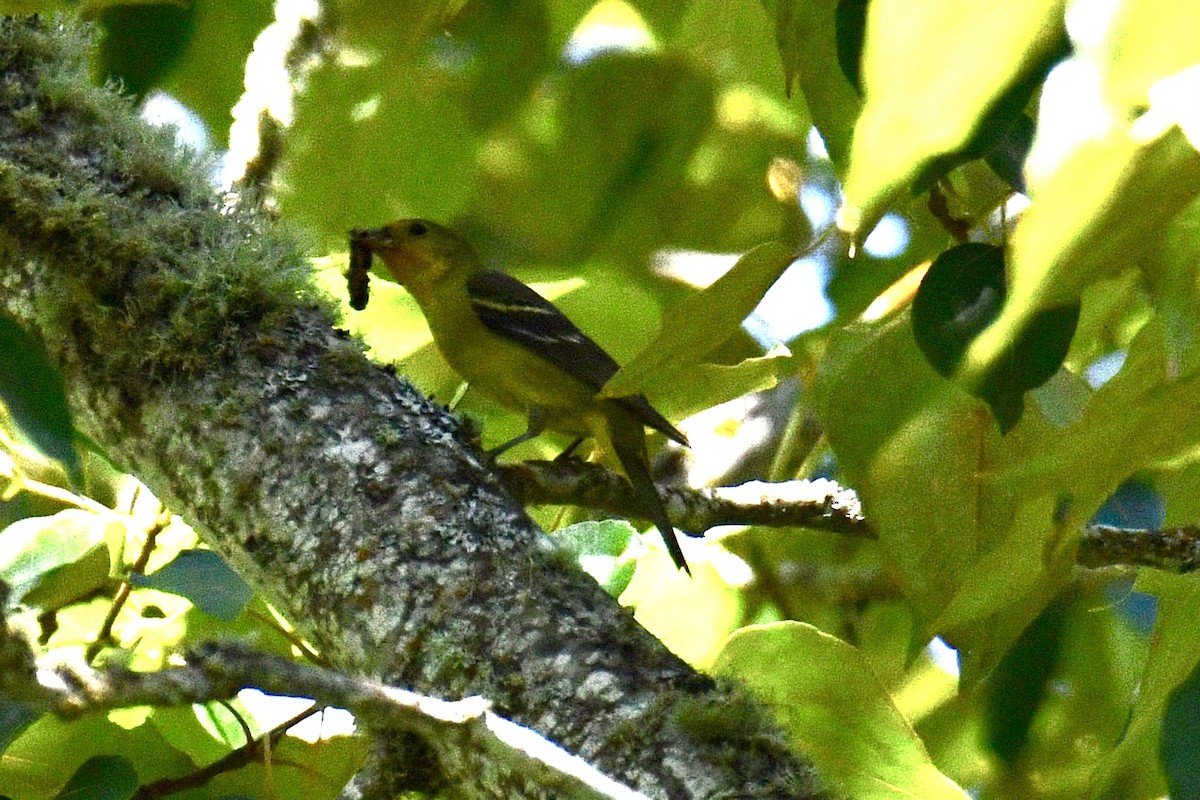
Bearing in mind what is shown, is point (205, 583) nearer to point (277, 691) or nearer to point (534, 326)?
point (277, 691)

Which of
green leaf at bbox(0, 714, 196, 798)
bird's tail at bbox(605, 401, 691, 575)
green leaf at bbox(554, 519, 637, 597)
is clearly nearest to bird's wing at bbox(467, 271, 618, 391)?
bird's tail at bbox(605, 401, 691, 575)

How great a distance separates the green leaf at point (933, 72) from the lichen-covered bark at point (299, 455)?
867mm

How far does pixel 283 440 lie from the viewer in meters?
Result: 1.71

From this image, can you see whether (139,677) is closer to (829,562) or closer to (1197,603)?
(1197,603)

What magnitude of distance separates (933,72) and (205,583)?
1.39 metres

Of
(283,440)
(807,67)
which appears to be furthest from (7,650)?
(807,67)

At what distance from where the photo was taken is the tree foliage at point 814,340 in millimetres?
737

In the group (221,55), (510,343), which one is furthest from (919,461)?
(510,343)

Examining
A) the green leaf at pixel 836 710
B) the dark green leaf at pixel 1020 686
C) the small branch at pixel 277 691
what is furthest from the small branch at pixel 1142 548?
the small branch at pixel 277 691

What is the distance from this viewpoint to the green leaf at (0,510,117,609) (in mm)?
1901

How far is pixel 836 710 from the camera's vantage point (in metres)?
1.69

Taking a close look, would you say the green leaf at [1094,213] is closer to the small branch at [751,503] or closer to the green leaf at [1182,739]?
the green leaf at [1182,739]

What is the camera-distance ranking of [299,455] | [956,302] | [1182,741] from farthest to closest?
1. [299,455]
2. [956,302]
3. [1182,741]

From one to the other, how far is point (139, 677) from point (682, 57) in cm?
224
